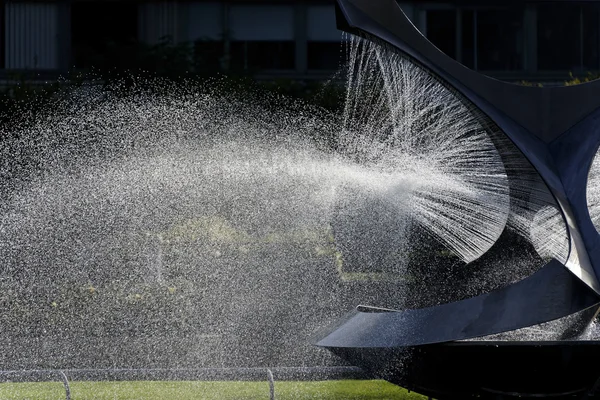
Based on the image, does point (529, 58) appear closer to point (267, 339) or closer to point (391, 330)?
point (267, 339)

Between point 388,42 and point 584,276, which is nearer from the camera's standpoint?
point 584,276

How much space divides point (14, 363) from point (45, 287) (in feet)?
11.6

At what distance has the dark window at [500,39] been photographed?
2552 cm

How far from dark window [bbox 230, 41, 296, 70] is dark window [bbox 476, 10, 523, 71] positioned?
4596 millimetres

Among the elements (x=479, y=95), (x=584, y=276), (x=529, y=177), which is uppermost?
(x=479, y=95)

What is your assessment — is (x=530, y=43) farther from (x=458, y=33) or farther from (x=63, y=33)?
(x=63, y=33)

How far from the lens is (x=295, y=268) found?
16266 millimetres

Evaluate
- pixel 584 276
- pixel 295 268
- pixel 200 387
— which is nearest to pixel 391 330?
pixel 584 276

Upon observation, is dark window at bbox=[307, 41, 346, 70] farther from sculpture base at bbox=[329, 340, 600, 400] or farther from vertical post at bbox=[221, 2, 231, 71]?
sculpture base at bbox=[329, 340, 600, 400]

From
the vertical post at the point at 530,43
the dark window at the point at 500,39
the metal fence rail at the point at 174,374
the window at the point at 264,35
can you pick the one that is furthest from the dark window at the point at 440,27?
the metal fence rail at the point at 174,374

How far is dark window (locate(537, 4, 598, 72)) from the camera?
25656 millimetres

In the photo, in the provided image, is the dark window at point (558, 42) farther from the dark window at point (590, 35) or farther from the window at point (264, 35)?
the window at point (264, 35)

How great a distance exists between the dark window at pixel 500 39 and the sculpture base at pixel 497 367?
19500 millimetres

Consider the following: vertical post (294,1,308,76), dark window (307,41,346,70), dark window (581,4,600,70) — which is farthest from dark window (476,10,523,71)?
vertical post (294,1,308,76)
